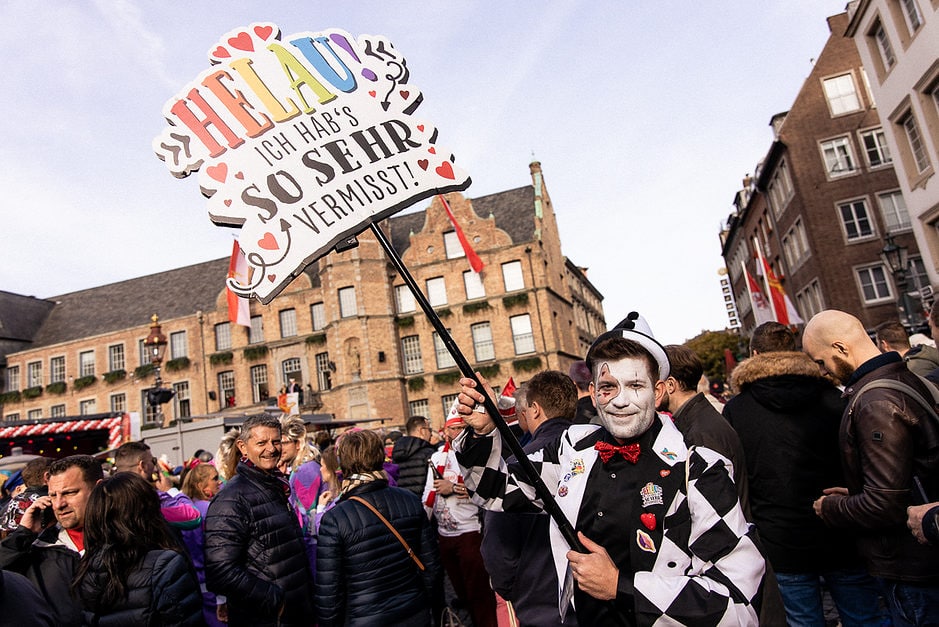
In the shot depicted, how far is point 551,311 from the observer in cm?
3378

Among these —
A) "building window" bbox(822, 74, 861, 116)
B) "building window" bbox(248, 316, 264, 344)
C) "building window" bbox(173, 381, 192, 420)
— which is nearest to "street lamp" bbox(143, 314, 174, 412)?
"building window" bbox(248, 316, 264, 344)

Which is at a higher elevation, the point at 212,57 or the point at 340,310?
the point at 340,310

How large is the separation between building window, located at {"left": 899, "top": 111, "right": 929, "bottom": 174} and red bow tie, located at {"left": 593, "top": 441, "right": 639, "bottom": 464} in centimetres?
1769

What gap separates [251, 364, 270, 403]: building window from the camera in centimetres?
3641

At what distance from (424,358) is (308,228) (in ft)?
105

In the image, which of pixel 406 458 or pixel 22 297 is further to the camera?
pixel 22 297

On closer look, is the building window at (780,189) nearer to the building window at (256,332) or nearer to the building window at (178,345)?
the building window at (256,332)

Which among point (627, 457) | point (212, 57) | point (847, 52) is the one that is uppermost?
point (847, 52)

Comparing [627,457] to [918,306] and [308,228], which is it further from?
[918,306]

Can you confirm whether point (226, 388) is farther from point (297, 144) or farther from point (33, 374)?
point (297, 144)

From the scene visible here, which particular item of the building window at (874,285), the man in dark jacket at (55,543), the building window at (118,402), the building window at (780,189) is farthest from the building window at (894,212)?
the building window at (118,402)

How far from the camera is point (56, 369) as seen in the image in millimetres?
41625

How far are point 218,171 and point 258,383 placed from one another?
36096mm

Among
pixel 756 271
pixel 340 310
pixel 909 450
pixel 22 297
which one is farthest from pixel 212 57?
pixel 22 297
